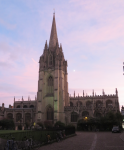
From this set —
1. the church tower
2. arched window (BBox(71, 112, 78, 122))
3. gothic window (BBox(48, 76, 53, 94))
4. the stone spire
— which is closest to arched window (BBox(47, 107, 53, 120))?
the church tower

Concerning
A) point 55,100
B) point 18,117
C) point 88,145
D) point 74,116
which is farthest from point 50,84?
point 88,145

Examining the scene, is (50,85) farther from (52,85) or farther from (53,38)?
(53,38)

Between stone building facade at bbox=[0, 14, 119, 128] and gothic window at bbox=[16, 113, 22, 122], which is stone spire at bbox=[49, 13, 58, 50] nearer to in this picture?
stone building facade at bbox=[0, 14, 119, 128]

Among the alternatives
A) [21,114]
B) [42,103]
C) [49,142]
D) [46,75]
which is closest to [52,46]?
[46,75]

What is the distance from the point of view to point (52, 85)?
224ft

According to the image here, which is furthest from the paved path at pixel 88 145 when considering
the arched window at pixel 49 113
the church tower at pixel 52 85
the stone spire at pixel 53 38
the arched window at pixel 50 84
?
the stone spire at pixel 53 38

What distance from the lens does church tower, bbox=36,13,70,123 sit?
63875mm

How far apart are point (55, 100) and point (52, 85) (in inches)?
282

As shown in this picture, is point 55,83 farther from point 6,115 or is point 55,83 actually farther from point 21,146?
point 21,146

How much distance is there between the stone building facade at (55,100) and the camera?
62438mm

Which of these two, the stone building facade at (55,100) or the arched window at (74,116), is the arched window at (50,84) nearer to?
the stone building facade at (55,100)

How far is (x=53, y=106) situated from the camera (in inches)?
2539

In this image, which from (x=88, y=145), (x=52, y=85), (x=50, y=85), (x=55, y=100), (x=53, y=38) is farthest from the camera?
(x=53, y=38)

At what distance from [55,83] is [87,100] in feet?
64.1
